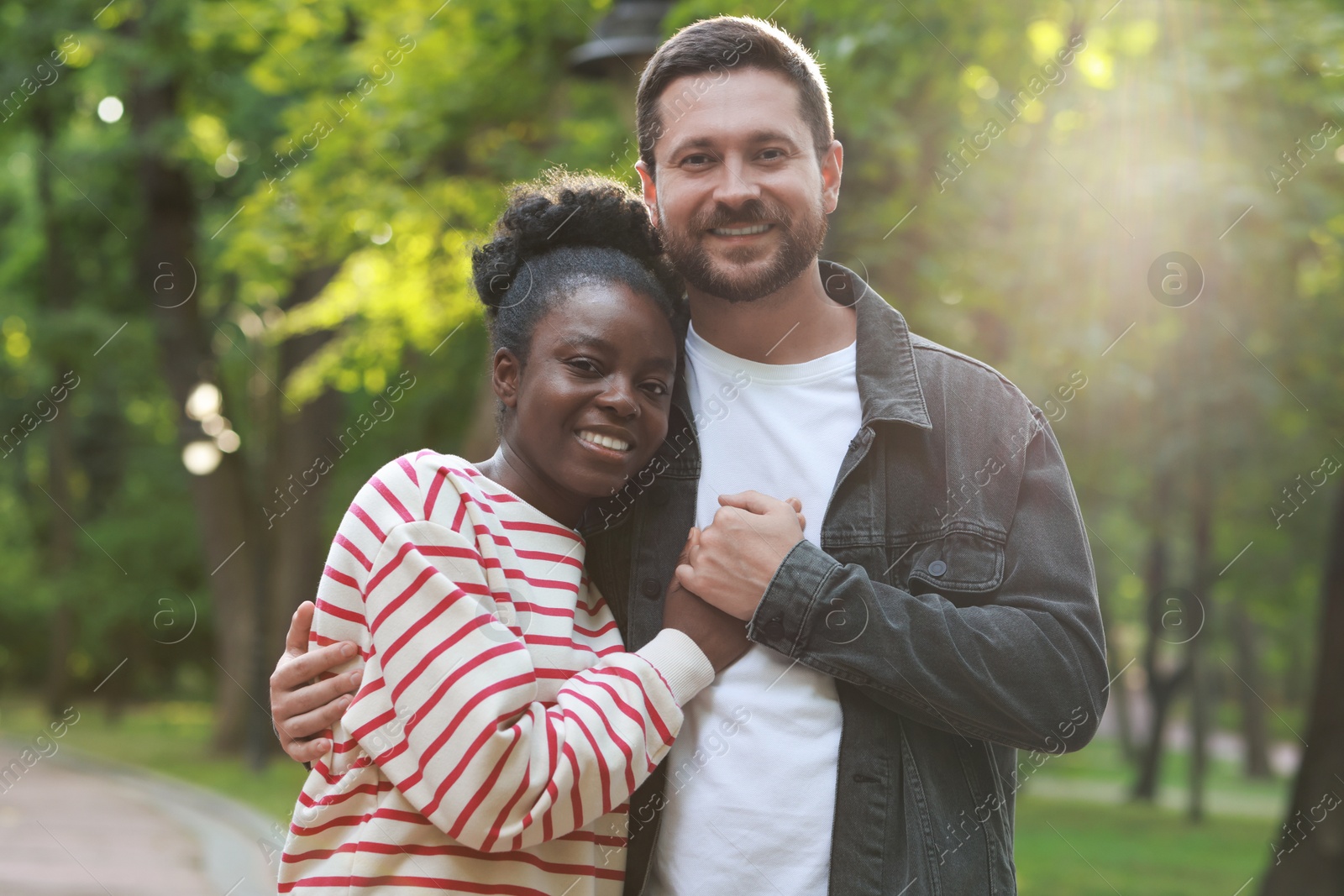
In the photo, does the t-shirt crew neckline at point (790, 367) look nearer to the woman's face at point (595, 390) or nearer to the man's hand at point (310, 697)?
the woman's face at point (595, 390)

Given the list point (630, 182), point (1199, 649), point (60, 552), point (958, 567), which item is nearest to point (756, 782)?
point (958, 567)

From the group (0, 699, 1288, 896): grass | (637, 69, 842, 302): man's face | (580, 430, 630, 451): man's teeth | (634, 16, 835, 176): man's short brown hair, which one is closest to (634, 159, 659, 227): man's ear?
(634, 16, 835, 176): man's short brown hair

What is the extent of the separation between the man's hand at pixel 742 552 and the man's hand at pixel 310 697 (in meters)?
0.59

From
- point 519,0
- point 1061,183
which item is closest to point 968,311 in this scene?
point 1061,183

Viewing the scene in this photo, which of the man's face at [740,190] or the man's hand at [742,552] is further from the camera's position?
the man's face at [740,190]

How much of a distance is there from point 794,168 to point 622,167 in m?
4.79

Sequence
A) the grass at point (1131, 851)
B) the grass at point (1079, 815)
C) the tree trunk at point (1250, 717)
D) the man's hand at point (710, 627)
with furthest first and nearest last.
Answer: the tree trunk at point (1250, 717) → the grass at point (1079, 815) → the grass at point (1131, 851) → the man's hand at point (710, 627)

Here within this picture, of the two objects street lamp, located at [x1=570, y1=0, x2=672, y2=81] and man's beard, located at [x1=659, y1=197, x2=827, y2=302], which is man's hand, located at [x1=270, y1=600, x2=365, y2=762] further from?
street lamp, located at [x1=570, y1=0, x2=672, y2=81]

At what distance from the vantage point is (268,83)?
957cm

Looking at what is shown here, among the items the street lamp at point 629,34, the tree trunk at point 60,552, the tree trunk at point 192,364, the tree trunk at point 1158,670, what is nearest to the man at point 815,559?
the street lamp at point 629,34

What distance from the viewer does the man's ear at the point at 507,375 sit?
232 centimetres

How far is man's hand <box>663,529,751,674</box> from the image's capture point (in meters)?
2.18

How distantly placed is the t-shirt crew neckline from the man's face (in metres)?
0.14

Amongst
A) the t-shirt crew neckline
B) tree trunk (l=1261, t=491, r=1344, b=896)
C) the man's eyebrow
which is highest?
the man's eyebrow
